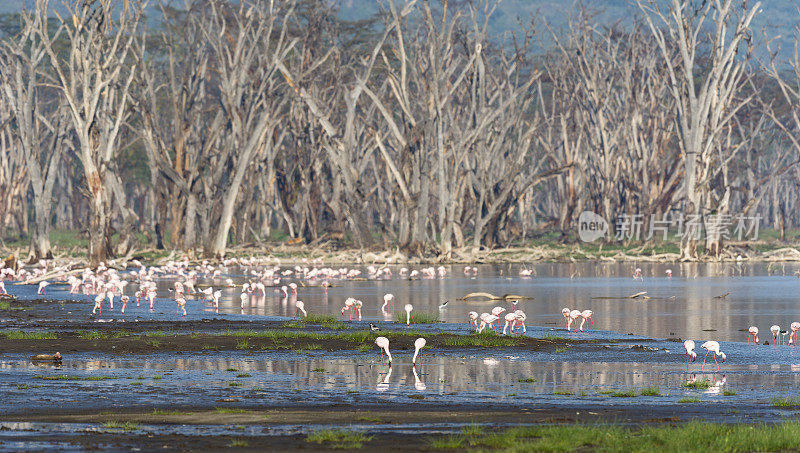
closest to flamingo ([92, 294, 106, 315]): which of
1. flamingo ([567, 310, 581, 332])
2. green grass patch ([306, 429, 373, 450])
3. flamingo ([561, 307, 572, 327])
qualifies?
flamingo ([561, 307, 572, 327])

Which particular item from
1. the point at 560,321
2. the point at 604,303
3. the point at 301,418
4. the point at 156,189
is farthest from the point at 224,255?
the point at 301,418

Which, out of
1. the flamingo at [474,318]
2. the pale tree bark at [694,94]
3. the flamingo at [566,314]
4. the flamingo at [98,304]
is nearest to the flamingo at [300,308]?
the flamingo at [474,318]

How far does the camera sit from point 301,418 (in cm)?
1052

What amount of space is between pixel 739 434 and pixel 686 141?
41843 millimetres

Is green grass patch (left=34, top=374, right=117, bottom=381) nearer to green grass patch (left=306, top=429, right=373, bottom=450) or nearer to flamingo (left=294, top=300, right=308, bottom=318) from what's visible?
green grass patch (left=306, top=429, right=373, bottom=450)

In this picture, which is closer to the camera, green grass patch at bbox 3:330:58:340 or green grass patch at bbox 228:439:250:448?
Answer: green grass patch at bbox 228:439:250:448

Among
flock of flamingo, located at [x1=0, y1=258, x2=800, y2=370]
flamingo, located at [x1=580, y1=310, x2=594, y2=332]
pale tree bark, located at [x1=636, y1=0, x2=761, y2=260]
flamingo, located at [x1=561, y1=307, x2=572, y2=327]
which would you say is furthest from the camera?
pale tree bark, located at [x1=636, y1=0, x2=761, y2=260]

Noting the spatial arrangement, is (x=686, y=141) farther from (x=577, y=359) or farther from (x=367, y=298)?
(x=577, y=359)

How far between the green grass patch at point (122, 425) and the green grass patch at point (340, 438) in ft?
4.88

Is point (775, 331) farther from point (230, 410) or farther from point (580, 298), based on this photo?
point (580, 298)

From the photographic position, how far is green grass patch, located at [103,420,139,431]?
982 cm

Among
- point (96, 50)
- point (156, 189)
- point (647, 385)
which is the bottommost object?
point (647, 385)

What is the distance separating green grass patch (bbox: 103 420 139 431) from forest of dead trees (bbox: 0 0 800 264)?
29727 millimetres

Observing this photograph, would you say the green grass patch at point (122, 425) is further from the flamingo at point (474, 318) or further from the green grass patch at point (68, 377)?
the flamingo at point (474, 318)
